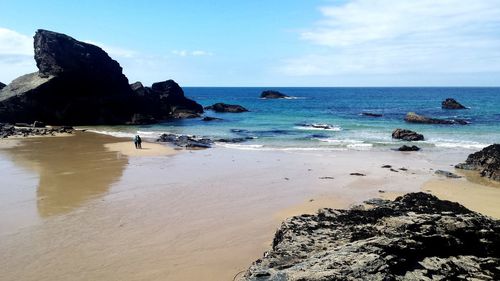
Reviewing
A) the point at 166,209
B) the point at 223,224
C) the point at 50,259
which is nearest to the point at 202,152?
the point at 166,209

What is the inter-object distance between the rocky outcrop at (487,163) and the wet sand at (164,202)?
1564 millimetres

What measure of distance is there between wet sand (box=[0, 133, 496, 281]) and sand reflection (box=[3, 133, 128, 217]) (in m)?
0.05

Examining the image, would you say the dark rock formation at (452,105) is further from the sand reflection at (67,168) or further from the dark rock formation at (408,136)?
the sand reflection at (67,168)

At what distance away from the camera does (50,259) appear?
10.1 metres

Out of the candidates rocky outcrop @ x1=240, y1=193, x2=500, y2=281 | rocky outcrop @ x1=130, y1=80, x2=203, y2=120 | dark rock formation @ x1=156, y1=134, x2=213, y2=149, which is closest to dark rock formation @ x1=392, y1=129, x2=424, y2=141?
dark rock formation @ x1=156, y1=134, x2=213, y2=149

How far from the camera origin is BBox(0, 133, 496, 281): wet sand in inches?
390

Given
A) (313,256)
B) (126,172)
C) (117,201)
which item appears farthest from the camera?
(126,172)

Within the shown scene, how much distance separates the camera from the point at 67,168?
21.8m

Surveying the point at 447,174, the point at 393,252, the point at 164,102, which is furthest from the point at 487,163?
the point at 164,102

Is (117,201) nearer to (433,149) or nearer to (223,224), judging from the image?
(223,224)

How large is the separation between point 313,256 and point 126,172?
1612 centimetres

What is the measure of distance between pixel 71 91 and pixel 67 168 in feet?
110

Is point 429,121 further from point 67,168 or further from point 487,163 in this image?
point 67,168

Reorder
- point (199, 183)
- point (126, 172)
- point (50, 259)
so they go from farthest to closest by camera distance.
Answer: point (126, 172) → point (199, 183) → point (50, 259)
